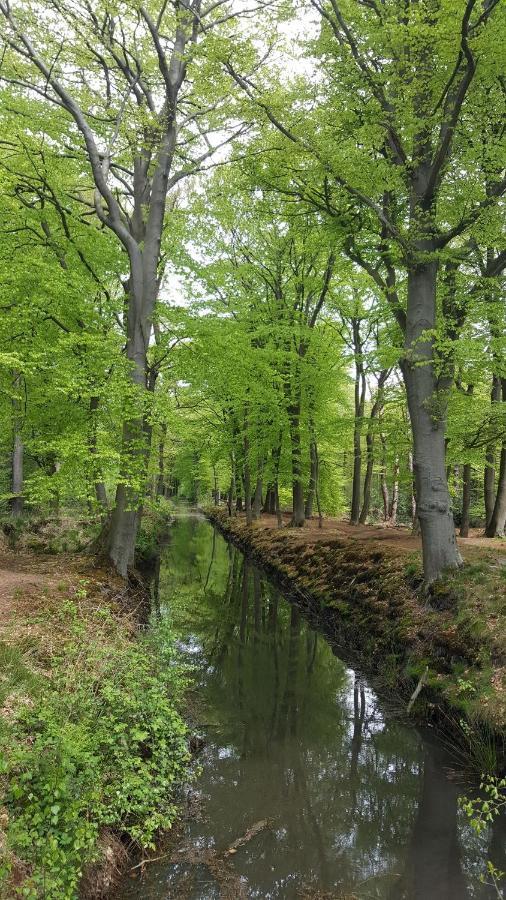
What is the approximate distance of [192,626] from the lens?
11836 millimetres

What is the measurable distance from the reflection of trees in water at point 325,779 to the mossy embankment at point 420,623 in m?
0.64

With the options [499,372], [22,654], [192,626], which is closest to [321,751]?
[22,654]

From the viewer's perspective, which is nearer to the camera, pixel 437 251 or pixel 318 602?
pixel 437 251

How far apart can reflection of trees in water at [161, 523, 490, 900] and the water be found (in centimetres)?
2

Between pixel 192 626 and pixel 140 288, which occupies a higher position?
pixel 140 288

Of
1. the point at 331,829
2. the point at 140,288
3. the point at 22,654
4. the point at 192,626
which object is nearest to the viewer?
the point at 331,829

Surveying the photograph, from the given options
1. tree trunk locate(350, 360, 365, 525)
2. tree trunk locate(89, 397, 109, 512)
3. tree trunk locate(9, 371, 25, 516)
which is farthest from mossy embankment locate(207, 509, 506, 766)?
tree trunk locate(9, 371, 25, 516)

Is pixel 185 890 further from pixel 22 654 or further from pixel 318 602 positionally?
pixel 318 602

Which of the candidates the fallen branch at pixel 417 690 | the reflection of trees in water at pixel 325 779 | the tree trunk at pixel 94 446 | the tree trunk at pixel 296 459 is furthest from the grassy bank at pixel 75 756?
the tree trunk at pixel 296 459

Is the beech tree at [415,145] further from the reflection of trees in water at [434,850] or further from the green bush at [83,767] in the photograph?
the green bush at [83,767]

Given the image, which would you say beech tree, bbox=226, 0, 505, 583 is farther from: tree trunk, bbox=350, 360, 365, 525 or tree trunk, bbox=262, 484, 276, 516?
tree trunk, bbox=262, 484, 276, 516

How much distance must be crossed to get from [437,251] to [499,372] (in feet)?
9.37

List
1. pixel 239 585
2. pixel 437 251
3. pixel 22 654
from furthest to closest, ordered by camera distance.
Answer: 1. pixel 239 585
2. pixel 437 251
3. pixel 22 654

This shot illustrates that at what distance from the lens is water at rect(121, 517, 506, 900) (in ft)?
14.2
